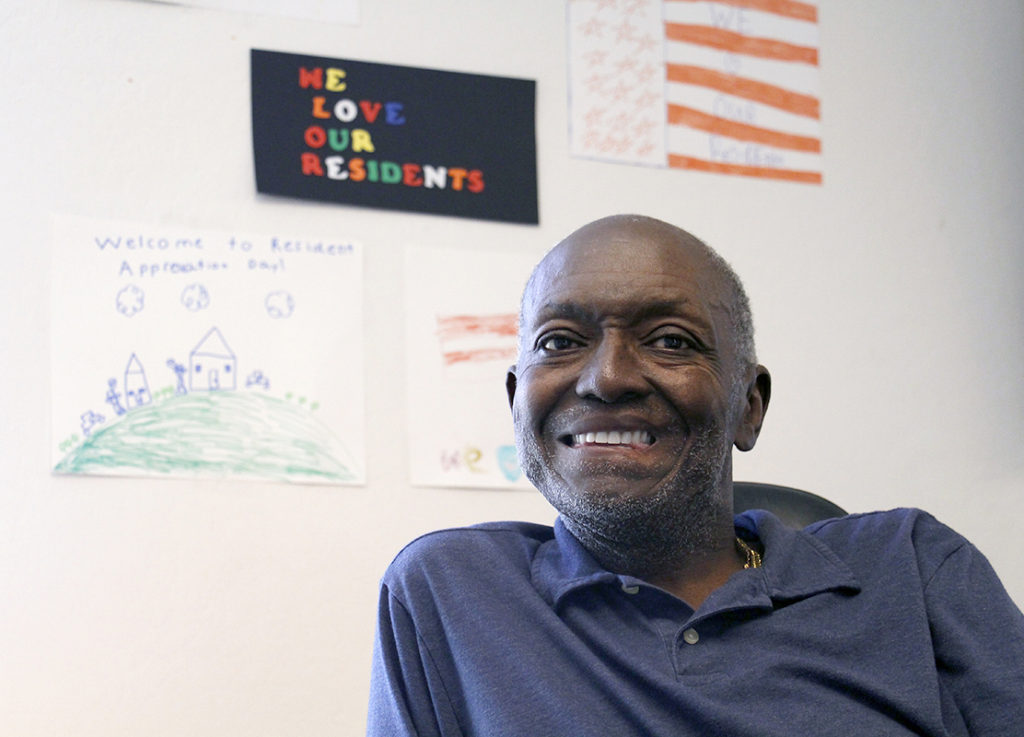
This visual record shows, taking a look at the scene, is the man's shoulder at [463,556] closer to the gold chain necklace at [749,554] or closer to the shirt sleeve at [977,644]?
the gold chain necklace at [749,554]

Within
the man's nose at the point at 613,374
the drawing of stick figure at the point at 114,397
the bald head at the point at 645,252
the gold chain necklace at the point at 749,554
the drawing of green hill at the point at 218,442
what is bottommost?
the gold chain necklace at the point at 749,554

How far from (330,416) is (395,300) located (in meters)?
0.22

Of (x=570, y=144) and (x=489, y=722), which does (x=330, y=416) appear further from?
(x=489, y=722)

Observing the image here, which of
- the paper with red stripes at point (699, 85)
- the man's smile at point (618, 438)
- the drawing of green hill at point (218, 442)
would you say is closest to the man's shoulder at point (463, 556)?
the man's smile at point (618, 438)

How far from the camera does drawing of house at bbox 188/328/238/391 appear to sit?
5.74 ft

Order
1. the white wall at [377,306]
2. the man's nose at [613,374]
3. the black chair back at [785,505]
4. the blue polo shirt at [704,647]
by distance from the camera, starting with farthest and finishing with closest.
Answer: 1. the white wall at [377,306]
2. the black chair back at [785,505]
3. the man's nose at [613,374]
4. the blue polo shirt at [704,647]

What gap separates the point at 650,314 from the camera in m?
1.24

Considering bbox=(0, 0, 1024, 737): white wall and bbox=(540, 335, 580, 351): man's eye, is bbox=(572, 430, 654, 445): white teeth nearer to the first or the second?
bbox=(540, 335, 580, 351): man's eye

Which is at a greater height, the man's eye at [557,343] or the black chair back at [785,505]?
the man's eye at [557,343]

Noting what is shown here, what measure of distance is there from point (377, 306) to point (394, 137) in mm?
282

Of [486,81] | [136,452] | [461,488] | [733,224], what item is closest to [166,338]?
[136,452]

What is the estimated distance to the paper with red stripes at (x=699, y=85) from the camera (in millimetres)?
2107

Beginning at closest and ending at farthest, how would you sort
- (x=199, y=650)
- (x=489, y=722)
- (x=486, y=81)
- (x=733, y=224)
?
(x=489, y=722) → (x=199, y=650) → (x=486, y=81) → (x=733, y=224)

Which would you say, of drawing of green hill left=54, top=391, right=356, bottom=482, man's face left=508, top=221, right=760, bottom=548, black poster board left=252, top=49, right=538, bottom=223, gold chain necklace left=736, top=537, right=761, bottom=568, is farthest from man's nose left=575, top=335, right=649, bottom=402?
black poster board left=252, top=49, right=538, bottom=223
